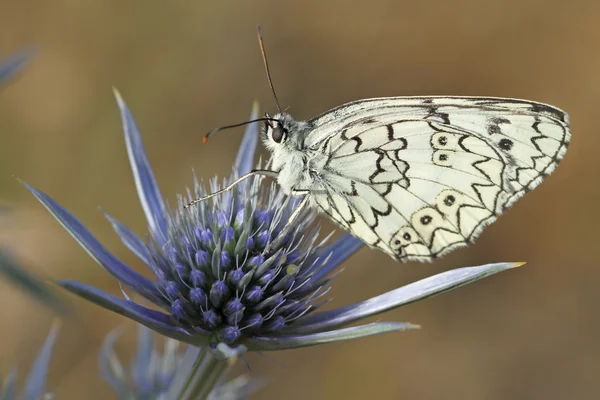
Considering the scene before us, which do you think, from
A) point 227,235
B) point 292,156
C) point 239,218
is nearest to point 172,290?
point 227,235

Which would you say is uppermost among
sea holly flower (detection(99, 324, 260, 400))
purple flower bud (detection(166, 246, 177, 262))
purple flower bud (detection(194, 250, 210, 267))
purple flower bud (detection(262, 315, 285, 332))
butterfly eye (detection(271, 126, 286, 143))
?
butterfly eye (detection(271, 126, 286, 143))

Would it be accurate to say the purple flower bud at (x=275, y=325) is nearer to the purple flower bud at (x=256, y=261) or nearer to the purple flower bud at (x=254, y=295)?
the purple flower bud at (x=254, y=295)

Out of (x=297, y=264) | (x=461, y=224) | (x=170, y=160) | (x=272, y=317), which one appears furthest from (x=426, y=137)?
(x=170, y=160)

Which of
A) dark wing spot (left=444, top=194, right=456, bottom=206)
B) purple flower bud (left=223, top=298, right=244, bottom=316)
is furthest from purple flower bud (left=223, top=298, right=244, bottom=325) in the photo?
dark wing spot (left=444, top=194, right=456, bottom=206)

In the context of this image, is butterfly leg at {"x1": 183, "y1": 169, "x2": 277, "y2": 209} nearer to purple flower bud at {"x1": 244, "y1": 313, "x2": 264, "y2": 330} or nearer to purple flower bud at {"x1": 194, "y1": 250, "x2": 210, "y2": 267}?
purple flower bud at {"x1": 194, "y1": 250, "x2": 210, "y2": 267}

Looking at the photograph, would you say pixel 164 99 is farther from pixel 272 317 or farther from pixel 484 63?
pixel 272 317

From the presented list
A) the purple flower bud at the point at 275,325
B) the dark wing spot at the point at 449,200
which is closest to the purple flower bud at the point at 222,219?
the purple flower bud at the point at 275,325

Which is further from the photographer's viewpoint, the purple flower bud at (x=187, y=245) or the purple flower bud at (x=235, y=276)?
the purple flower bud at (x=187, y=245)

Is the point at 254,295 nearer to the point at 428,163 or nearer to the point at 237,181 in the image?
the point at 237,181
